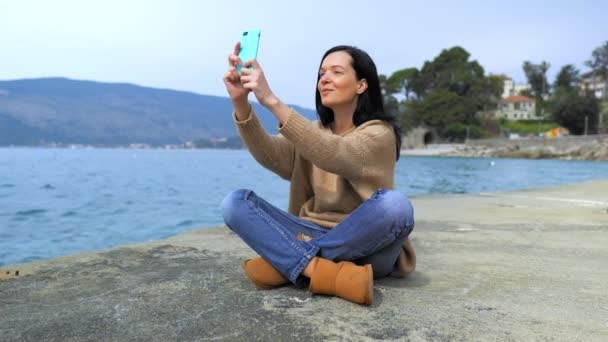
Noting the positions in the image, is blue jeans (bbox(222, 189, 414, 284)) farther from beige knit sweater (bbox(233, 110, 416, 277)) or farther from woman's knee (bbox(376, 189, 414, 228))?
beige knit sweater (bbox(233, 110, 416, 277))

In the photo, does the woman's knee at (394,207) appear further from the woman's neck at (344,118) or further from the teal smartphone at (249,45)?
the teal smartphone at (249,45)

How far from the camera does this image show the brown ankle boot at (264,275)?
1915 mm

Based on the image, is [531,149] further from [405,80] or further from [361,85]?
[361,85]

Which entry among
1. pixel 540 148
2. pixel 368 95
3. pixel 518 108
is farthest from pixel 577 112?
pixel 368 95

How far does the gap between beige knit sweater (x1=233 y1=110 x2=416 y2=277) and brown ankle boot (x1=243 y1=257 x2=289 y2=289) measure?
0.93 feet

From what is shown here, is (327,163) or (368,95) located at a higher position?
(368,95)

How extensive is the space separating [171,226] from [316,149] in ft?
26.4

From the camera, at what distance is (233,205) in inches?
76.4

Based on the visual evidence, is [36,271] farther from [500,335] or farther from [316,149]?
[500,335]

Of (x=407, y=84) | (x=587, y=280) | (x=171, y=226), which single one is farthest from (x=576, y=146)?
(x=587, y=280)

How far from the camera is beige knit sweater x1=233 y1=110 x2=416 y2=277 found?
5.57 feet

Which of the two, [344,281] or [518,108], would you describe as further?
[518,108]

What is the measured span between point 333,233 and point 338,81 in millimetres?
638

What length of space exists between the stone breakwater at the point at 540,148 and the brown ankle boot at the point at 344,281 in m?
48.2
